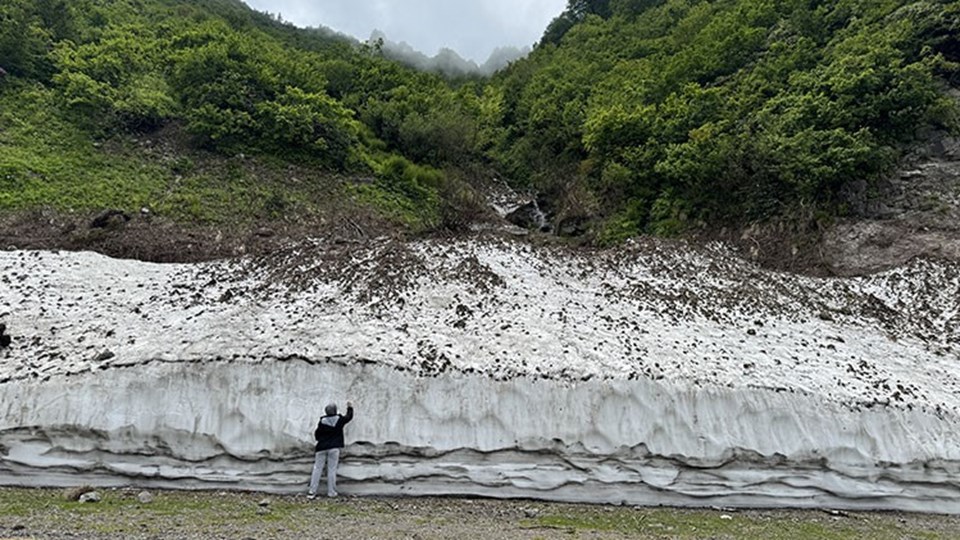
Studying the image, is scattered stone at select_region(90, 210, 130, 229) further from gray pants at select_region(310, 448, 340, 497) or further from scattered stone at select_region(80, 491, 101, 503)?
gray pants at select_region(310, 448, 340, 497)

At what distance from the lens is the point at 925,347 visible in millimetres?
12570

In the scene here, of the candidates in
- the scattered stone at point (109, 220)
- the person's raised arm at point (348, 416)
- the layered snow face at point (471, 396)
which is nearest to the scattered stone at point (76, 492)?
the layered snow face at point (471, 396)

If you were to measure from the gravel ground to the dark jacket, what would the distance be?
32.4 inches

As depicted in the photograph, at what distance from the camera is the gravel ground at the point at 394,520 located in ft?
22.3

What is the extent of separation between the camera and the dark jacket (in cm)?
897

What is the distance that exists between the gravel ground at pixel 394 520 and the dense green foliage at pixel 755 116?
12070 millimetres

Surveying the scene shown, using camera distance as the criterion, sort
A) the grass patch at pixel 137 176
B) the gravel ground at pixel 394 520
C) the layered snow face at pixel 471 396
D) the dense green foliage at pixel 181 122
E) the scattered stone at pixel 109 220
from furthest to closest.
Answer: the dense green foliage at pixel 181 122 < the grass patch at pixel 137 176 < the scattered stone at pixel 109 220 < the layered snow face at pixel 471 396 < the gravel ground at pixel 394 520

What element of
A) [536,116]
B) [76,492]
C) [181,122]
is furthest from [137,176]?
[536,116]

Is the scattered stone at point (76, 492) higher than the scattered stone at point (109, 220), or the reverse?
the scattered stone at point (109, 220)

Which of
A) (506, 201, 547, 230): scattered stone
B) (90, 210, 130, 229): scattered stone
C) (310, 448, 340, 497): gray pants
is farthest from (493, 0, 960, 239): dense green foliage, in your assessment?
(90, 210, 130, 229): scattered stone

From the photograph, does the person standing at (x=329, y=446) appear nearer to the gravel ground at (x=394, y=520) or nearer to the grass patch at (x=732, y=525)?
the gravel ground at (x=394, y=520)

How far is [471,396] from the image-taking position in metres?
10.0

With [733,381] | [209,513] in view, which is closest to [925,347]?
[733,381]

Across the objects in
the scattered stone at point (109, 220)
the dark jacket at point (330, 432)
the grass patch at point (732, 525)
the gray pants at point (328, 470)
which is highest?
the scattered stone at point (109, 220)
